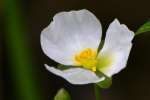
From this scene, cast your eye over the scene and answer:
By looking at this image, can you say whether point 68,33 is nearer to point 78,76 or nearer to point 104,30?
point 78,76

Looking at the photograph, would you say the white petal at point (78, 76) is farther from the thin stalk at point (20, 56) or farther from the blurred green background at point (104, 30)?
the blurred green background at point (104, 30)

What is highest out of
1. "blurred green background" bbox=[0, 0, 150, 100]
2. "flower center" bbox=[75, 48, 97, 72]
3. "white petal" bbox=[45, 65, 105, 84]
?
"white petal" bbox=[45, 65, 105, 84]

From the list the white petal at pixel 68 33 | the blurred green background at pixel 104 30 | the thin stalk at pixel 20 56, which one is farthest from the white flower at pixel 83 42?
the blurred green background at pixel 104 30

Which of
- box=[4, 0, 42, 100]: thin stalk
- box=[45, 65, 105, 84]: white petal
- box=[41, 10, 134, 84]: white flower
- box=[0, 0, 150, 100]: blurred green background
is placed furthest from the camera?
box=[0, 0, 150, 100]: blurred green background

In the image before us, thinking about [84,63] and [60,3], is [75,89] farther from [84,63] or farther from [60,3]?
[84,63]

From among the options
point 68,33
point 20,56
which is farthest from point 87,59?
point 20,56

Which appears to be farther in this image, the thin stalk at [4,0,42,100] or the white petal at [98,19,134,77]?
the thin stalk at [4,0,42,100]

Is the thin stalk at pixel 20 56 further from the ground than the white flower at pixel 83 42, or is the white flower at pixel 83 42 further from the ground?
the white flower at pixel 83 42

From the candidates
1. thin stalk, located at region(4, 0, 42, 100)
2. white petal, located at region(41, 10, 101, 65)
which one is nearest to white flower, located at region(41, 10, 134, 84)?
white petal, located at region(41, 10, 101, 65)

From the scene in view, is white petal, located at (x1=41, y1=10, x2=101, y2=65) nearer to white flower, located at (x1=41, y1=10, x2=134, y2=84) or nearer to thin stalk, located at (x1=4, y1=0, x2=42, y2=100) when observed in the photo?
white flower, located at (x1=41, y1=10, x2=134, y2=84)
